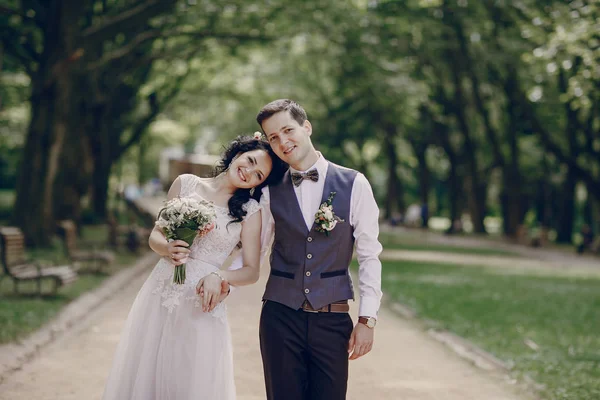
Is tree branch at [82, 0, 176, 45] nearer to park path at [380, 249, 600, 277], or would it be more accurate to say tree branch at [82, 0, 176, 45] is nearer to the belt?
park path at [380, 249, 600, 277]

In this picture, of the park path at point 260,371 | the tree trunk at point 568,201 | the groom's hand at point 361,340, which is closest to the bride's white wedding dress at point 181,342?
the groom's hand at point 361,340

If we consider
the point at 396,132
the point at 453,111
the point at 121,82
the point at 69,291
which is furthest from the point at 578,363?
the point at 396,132

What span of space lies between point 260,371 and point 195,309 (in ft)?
10.6

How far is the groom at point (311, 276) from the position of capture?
4309 millimetres

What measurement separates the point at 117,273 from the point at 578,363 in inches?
398

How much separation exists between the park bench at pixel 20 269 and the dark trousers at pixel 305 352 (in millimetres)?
8356

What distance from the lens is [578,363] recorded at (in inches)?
351

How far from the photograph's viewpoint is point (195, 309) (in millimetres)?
4875

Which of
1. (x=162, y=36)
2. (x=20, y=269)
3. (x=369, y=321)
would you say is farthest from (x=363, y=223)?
(x=162, y=36)

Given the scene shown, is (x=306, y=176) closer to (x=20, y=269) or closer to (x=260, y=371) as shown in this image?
(x=260, y=371)

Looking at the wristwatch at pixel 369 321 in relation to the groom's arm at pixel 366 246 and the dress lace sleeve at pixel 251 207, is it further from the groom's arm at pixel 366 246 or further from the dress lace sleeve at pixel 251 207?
the dress lace sleeve at pixel 251 207

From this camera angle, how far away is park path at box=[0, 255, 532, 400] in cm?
718

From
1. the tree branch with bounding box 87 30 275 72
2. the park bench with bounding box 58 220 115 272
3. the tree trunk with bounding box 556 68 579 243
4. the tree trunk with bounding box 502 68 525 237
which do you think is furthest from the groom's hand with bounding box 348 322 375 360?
→ the tree trunk with bounding box 502 68 525 237

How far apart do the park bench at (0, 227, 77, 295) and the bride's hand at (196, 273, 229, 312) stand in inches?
311
